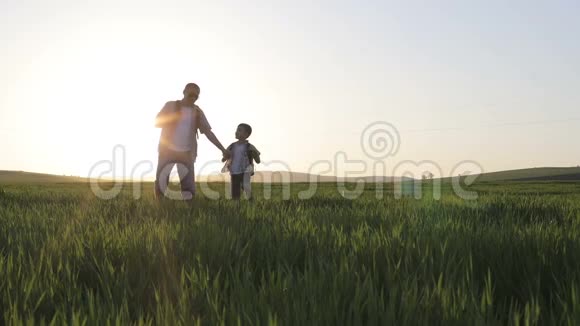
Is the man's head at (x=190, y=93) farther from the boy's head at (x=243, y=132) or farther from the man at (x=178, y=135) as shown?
the boy's head at (x=243, y=132)

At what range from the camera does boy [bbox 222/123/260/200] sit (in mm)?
10820

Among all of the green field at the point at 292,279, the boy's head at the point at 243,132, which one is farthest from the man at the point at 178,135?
the green field at the point at 292,279

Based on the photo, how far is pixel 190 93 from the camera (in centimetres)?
833

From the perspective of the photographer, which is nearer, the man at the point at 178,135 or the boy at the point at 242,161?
the man at the point at 178,135

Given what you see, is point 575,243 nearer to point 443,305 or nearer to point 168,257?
point 443,305

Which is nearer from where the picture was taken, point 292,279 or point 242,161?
point 292,279

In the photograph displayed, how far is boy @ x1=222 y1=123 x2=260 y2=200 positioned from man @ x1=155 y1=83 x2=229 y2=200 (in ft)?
7.77

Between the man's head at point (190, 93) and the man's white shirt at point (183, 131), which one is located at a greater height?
the man's head at point (190, 93)

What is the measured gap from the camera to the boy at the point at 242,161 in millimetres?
10820

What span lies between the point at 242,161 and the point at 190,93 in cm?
283

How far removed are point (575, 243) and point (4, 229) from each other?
3.73 metres

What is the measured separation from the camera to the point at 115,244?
2.82 metres

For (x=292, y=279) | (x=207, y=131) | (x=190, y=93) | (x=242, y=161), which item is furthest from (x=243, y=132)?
(x=292, y=279)

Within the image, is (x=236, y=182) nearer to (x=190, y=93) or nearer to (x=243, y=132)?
(x=243, y=132)
